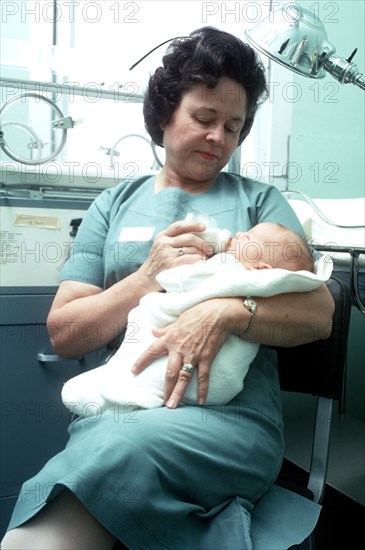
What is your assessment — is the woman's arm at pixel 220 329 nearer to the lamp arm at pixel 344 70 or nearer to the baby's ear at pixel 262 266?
the baby's ear at pixel 262 266

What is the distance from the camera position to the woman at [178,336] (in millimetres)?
597

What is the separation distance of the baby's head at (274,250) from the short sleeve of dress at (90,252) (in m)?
0.33

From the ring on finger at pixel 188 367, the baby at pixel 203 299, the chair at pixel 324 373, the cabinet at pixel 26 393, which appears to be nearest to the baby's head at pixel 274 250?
the baby at pixel 203 299

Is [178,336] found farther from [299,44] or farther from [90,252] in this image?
[299,44]

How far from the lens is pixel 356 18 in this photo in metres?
1.70

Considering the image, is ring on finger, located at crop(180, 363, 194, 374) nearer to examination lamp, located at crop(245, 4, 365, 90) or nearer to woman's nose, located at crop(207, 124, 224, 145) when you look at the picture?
woman's nose, located at crop(207, 124, 224, 145)

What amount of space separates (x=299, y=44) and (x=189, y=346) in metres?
0.61

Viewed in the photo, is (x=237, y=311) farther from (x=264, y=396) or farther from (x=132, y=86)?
(x=132, y=86)

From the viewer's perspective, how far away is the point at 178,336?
74 centimetres

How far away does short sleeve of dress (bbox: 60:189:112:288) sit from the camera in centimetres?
100

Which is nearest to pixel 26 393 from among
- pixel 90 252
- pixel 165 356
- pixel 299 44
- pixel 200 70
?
pixel 90 252

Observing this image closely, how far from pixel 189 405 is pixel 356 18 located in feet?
5.24

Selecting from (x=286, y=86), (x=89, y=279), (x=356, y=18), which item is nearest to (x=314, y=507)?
(x=89, y=279)

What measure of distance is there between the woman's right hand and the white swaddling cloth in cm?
5
